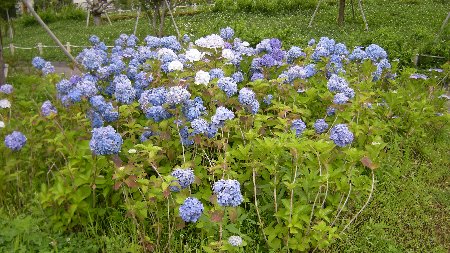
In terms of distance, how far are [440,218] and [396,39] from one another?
5109 millimetres

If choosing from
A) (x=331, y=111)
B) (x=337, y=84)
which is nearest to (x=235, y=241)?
(x=337, y=84)

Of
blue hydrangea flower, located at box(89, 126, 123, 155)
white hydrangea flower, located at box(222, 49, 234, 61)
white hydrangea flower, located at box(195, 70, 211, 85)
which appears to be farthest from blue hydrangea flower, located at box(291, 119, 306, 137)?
blue hydrangea flower, located at box(89, 126, 123, 155)

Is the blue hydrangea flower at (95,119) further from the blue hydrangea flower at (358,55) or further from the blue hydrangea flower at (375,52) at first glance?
the blue hydrangea flower at (375,52)

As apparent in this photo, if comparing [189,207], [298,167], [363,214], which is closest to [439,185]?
[363,214]

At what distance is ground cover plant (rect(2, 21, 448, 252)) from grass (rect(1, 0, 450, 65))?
3.82m

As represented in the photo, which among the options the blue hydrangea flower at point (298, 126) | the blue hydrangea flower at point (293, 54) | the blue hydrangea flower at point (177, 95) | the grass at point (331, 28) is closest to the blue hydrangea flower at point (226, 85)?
the blue hydrangea flower at point (177, 95)

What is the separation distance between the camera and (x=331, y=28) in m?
14.1

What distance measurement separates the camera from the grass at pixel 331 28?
823cm

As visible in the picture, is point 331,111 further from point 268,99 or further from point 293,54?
point 293,54

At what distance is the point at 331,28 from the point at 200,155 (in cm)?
1162

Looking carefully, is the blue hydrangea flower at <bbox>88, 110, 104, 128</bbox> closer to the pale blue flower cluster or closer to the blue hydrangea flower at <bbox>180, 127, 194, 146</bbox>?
the blue hydrangea flower at <bbox>180, 127, 194, 146</bbox>

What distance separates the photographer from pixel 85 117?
354 cm

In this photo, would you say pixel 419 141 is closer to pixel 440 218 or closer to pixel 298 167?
pixel 440 218

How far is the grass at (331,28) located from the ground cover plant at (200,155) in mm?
3824
